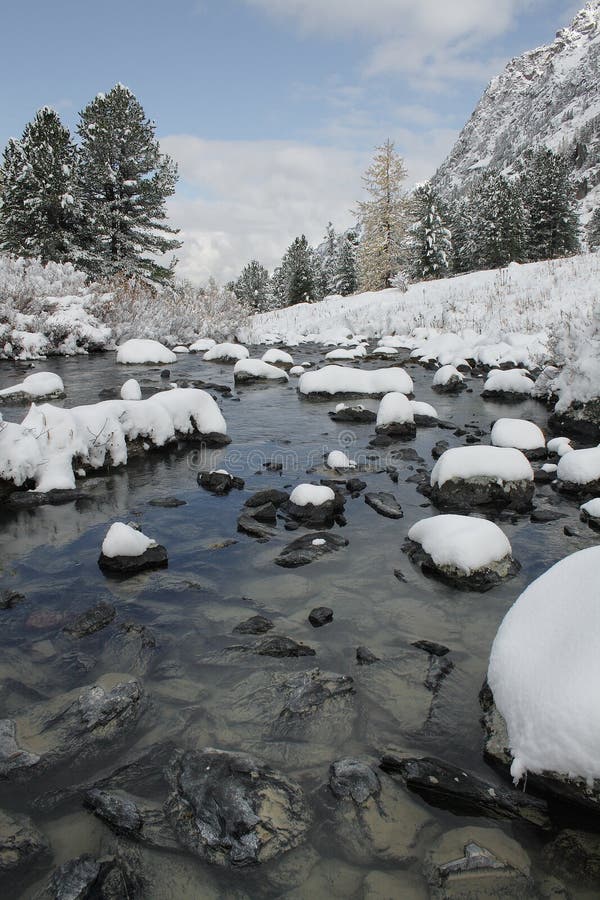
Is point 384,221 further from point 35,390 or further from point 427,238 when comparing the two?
point 35,390

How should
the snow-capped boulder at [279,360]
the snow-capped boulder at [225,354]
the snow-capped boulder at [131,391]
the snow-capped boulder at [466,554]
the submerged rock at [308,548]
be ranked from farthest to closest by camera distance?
1. the snow-capped boulder at [225,354]
2. the snow-capped boulder at [279,360]
3. the snow-capped boulder at [131,391]
4. the submerged rock at [308,548]
5. the snow-capped boulder at [466,554]

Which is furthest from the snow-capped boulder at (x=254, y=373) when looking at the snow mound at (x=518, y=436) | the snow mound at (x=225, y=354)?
the snow mound at (x=518, y=436)

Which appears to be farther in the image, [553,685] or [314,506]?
[314,506]

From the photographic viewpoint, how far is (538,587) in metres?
3.08

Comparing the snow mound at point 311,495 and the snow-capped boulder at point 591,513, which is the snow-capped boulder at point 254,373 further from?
the snow-capped boulder at point 591,513

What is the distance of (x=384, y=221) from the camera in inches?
1439

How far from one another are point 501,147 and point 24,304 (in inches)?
7262

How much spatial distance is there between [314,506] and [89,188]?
25889 millimetres

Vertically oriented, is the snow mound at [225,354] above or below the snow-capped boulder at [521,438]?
above

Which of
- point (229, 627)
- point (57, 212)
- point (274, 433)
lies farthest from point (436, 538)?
point (57, 212)

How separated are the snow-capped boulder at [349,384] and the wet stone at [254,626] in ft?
26.7

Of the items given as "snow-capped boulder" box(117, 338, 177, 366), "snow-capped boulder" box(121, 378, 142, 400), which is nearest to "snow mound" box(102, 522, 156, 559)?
"snow-capped boulder" box(121, 378, 142, 400)

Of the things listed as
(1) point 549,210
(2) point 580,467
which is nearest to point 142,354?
(2) point 580,467

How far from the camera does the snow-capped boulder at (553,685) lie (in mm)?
2312
